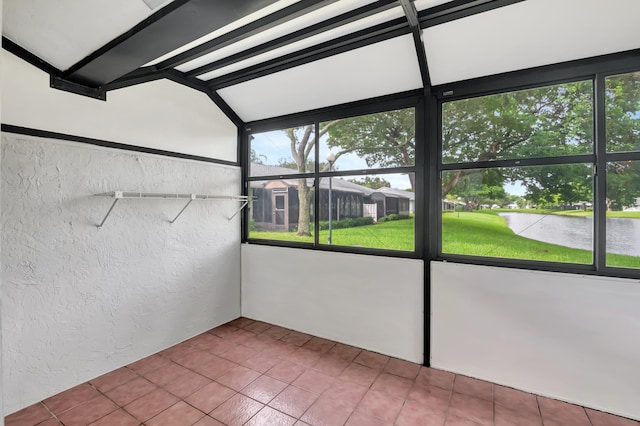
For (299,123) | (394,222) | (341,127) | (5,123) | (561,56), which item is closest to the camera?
(5,123)

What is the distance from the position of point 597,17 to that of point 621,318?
6.41 ft

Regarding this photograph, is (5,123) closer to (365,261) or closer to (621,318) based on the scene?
(365,261)

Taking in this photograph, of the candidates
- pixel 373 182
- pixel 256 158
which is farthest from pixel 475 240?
pixel 256 158

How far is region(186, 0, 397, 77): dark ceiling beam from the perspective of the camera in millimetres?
2000

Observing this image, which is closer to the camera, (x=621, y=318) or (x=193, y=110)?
(x=621, y=318)

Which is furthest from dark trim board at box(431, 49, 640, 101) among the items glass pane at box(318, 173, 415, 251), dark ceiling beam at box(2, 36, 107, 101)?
dark ceiling beam at box(2, 36, 107, 101)

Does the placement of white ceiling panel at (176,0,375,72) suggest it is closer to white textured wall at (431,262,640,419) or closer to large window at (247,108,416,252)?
large window at (247,108,416,252)

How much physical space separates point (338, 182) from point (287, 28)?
1457mm

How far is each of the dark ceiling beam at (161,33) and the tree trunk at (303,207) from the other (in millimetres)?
1822

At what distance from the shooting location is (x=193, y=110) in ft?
10.5

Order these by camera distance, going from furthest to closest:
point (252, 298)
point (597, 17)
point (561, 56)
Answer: point (252, 298)
point (561, 56)
point (597, 17)

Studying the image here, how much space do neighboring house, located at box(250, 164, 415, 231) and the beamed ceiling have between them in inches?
36.6

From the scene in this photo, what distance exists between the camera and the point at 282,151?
3.57 m

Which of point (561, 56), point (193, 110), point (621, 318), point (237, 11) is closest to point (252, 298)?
point (193, 110)
